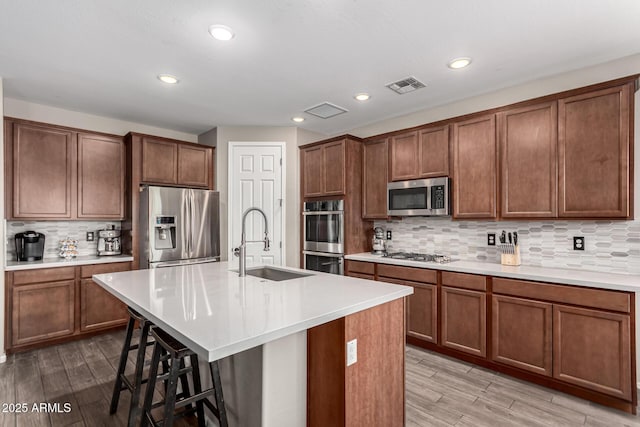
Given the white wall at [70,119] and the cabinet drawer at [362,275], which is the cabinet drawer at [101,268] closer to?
the white wall at [70,119]

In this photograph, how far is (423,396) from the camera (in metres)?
2.34

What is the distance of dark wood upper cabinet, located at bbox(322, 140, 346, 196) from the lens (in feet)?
12.7

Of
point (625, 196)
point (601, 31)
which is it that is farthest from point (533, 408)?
point (601, 31)

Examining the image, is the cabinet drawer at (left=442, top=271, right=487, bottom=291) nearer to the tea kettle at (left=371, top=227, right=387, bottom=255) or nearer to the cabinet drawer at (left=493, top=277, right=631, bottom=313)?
the cabinet drawer at (left=493, top=277, right=631, bottom=313)

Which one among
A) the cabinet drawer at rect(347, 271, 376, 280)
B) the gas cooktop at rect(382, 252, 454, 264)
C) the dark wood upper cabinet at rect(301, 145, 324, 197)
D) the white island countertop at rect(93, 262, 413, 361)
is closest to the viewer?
the white island countertop at rect(93, 262, 413, 361)

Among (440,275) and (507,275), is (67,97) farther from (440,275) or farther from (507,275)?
(507,275)

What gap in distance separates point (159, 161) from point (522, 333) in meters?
4.16

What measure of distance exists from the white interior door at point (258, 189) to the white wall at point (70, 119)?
1.22 metres

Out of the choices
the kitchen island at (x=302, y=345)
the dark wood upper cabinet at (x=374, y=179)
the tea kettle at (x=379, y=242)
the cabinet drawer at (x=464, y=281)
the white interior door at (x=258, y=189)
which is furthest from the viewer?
the white interior door at (x=258, y=189)

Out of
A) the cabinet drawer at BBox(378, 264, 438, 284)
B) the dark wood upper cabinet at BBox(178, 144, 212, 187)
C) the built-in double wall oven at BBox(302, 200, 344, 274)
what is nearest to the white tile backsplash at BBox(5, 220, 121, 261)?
the dark wood upper cabinet at BBox(178, 144, 212, 187)

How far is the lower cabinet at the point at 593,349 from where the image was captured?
2.10 meters

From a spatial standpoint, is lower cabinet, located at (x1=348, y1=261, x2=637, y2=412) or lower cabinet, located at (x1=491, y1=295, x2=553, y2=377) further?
lower cabinet, located at (x1=491, y1=295, x2=553, y2=377)

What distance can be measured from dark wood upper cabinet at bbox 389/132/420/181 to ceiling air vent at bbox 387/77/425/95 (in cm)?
52

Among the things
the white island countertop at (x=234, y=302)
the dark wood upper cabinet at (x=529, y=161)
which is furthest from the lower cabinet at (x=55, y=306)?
the dark wood upper cabinet at (x=529, y=161)
